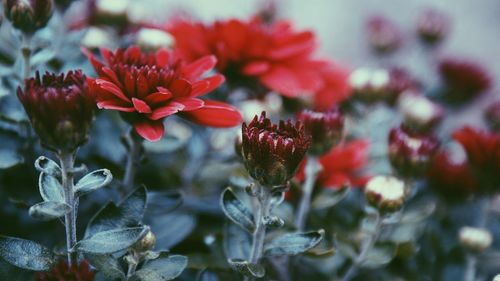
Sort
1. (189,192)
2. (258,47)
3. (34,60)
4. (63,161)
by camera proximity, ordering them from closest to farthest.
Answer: (63,161)
(34,60)
(258,47)
(189,192)

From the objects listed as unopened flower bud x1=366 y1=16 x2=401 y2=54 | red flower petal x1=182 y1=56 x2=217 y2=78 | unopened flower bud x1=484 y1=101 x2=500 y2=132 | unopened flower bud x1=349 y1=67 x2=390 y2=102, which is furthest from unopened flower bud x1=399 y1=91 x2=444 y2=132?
red flower petal x1=182 y1=56 x2=217 y2=78

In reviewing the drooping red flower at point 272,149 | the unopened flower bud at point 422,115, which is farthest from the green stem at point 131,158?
the unopened flower bud at point 422,115

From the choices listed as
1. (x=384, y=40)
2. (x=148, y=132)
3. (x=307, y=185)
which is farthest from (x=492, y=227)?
(x=148, y=132)

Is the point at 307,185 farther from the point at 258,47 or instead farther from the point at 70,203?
the point at 70,203

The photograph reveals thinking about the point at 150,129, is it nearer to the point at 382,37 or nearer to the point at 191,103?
the point at 191,103

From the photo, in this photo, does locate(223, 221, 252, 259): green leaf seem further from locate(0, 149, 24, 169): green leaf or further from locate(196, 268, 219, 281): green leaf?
locate(0, 149, 24, 169): green leaf

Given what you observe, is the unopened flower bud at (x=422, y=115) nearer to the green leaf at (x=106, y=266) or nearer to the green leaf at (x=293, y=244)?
the green leaf at (x=293, y=244)
